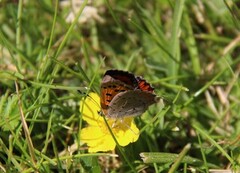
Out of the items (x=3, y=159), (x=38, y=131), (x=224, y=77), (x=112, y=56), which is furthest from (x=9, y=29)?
(x=224, y=77)

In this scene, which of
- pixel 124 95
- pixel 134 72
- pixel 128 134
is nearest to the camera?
pixel 124 95

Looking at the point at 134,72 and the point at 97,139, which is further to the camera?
the point at 134,72

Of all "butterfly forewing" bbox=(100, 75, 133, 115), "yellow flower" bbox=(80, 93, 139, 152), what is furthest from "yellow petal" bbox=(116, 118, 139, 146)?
"butterfly forewing" bbox=(100, 75, 133, 115)

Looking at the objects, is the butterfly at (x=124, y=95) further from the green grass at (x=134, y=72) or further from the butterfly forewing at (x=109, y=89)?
the green grass at (x=134, y=72)

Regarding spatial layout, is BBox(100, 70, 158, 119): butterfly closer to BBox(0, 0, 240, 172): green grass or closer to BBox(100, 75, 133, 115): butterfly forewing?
BBox(100, 75, 133, 115): butterfly forewing

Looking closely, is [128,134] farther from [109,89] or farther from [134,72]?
[134,72]

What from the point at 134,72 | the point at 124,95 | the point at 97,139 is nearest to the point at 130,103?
the point at 124,95
